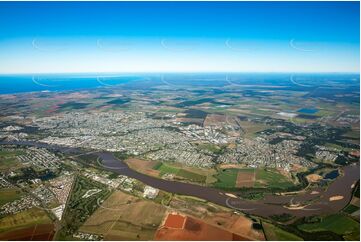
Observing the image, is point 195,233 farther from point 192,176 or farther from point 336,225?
point 192,176

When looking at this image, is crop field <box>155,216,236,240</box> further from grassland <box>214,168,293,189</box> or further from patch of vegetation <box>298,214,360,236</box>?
grassland <box>214,168,293,189</box>

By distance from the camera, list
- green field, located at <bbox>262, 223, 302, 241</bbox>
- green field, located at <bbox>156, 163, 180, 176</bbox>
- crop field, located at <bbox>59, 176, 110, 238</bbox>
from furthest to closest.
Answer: green field, located at <bbox>156, 163, 180, 176</bbox>, crop field, located at <bbox>59, 176, 110, 238</bbox>, green field, located at <bbox>262, 223, 302, 241</bbox>

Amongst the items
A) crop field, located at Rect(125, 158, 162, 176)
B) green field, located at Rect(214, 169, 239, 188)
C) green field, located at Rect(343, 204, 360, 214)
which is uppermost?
green field, located at Rect(343, 204, 360, 214)

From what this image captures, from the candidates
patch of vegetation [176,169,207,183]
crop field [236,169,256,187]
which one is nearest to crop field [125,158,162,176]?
patch of vegetation [176,169,207,183]

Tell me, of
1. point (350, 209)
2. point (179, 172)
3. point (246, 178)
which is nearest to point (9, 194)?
point (179, 172)

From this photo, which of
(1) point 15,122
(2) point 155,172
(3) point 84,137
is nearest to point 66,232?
(2) point 155,172

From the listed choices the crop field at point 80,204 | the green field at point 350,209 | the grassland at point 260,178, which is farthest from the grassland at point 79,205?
the green field at point 350,209
